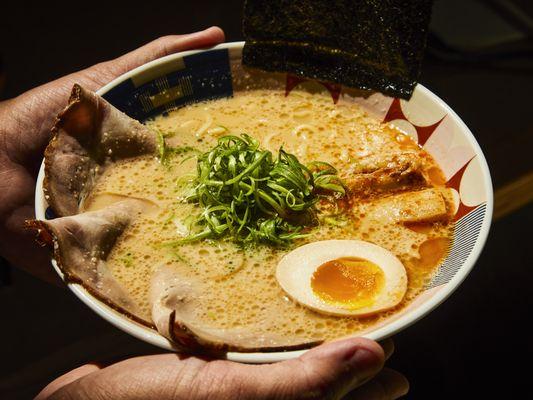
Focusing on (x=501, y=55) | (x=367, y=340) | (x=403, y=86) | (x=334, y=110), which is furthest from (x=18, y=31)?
(x=367, y=340)

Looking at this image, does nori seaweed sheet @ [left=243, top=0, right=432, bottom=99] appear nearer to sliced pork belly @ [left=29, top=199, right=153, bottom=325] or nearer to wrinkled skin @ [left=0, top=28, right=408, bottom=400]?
wrinkled skin @ [left=0, top=28, right=408, bottom=400]

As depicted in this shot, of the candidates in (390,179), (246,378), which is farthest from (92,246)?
(390,179)

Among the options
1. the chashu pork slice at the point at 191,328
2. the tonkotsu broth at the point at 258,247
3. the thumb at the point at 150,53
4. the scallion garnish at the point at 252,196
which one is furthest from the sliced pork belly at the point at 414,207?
the thumb at the point at 150,53

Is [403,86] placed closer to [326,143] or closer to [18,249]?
[326,143]

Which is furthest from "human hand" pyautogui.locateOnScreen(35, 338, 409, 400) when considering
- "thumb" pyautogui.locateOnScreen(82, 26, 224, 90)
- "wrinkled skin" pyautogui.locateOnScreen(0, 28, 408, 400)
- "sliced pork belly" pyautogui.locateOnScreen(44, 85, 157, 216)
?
"thumb" pyautogui.locateOnScreen(82, 26, 224, 90)

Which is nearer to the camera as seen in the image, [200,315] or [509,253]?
[200,315]

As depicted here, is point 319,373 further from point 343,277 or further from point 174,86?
point 174,86
